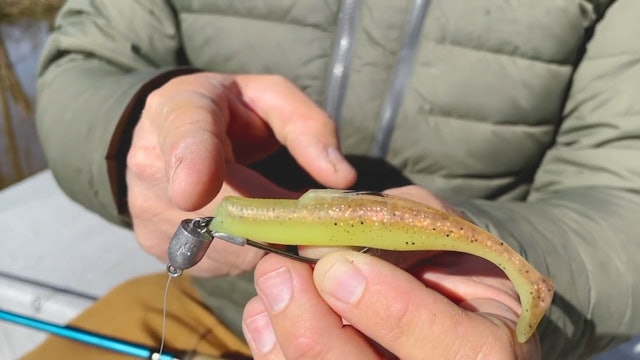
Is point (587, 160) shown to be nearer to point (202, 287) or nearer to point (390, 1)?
point (390, 1)

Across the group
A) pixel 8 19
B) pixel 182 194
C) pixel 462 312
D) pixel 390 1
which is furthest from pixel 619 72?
pixel 8 19

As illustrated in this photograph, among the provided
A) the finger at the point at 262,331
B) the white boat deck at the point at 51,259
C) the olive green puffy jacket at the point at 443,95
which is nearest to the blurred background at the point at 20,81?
the white boat deck at the point at 51,259

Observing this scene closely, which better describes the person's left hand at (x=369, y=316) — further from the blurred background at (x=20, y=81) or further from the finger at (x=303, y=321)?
the blurred background at (x=20, y=81)

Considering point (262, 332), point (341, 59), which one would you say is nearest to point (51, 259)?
point (341, 59)

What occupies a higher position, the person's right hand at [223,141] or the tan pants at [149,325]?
the person's right hand at [223,141]

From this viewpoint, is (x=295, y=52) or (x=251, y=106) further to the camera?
(x=295, y=52)

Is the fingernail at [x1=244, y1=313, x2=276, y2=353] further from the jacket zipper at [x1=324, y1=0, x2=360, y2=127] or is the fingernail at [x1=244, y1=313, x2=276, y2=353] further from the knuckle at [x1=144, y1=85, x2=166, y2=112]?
the jacket zipper at [x1=324, y1=0, x2=360, y2=127]
